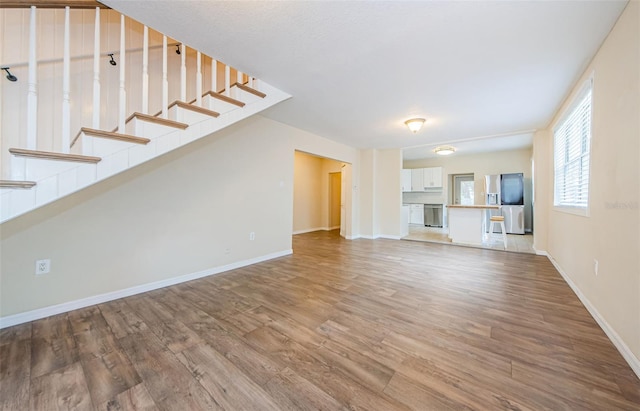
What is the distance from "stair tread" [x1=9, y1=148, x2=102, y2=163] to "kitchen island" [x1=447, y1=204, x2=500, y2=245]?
567cm

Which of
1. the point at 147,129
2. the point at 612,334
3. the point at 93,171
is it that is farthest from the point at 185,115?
the point at 612,334

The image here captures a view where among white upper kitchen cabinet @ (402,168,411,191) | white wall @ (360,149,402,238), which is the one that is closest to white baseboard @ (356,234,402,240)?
white wall @ (360,149,402,238)

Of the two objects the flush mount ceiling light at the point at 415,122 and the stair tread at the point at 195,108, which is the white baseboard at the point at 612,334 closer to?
the flush mount ceiling light at the point at 415,122

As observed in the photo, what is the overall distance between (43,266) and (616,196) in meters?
4.60

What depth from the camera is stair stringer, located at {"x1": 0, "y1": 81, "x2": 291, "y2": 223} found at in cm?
148

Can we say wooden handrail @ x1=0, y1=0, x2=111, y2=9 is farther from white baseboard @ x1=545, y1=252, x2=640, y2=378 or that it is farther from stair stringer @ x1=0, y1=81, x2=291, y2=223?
white baseboard @ x1=545, y1=252, x2=640, y2=378

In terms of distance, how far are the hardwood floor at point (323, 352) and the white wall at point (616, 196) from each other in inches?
8.7

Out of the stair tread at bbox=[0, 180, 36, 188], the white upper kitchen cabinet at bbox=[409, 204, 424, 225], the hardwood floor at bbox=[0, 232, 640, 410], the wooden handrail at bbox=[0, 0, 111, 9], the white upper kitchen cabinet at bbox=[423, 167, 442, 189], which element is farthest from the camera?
the white upper kitchen cabinet at bbox=[409, 204, 424, 225]

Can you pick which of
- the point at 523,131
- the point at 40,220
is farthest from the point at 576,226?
the point at 40,220

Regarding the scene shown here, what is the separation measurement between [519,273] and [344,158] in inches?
154

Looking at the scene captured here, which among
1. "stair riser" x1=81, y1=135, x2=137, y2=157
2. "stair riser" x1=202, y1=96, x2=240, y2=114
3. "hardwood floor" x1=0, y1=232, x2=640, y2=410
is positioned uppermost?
"stair riser" x1=202, y1=96, x2=240, y2=114

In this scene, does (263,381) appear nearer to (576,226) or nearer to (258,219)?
(258,219)

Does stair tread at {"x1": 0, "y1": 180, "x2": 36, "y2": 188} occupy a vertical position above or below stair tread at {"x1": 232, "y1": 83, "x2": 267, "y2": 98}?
below

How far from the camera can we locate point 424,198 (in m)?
8.63
